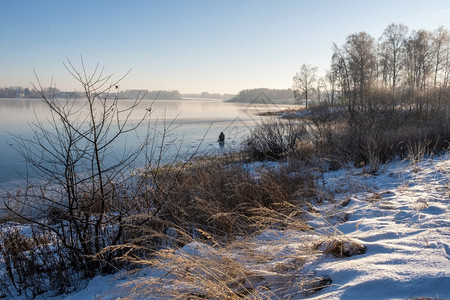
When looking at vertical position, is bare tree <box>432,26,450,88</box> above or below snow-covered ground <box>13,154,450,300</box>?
above

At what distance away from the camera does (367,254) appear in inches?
101

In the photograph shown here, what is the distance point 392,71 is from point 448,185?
45.0 m

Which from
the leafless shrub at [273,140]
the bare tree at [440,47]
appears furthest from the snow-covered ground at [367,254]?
the bare tree at [440,47]

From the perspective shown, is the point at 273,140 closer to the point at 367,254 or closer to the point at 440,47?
Result: the point at 367,254

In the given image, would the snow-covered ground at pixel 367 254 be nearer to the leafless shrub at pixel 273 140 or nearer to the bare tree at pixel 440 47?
the leafless shrub at pixel 273 140

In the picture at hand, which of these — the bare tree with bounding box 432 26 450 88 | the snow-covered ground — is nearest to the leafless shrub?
the snow-covered ground

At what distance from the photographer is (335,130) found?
464 inches

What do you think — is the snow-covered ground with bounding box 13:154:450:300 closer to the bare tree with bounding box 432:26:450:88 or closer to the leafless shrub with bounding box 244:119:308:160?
the leafless shrub with bounding box 244:119:308:160

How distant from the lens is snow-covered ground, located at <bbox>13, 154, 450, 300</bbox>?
201 cm

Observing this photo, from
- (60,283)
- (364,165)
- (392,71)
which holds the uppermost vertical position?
(392,71)

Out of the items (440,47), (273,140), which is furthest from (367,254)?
(440,47)

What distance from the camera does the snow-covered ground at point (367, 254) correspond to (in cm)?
201

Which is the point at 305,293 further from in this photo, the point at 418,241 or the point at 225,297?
the point at 418,241

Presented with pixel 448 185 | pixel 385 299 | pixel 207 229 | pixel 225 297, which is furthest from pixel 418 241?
pixel 207 229
